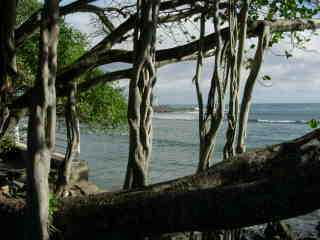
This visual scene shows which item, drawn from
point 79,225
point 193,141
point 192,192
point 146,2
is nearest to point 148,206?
point 192,192

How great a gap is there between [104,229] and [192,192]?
800 millimetres

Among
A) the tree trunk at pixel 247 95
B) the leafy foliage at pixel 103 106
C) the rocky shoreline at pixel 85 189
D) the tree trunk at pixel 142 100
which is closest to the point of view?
the tree trunk at pixel 142 100

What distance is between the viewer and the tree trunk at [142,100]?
3631 mm

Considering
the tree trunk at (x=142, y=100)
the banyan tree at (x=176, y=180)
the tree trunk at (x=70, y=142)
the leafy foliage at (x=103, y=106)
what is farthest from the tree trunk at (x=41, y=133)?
the leafy foliage at (x=103, y=106)

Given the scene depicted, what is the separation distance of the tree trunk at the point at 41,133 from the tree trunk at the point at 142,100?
27.9 inches

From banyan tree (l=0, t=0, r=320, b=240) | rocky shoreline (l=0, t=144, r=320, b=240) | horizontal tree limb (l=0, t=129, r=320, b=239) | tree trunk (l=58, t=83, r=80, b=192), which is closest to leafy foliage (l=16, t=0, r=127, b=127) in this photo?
rocky shoreline (l=0, t=144, r=320, b=240)

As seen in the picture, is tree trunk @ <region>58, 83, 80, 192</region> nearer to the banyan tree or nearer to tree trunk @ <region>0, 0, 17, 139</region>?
the banyan tree

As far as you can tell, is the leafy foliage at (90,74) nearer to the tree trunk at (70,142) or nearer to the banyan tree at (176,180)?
the tree trunk at (70,142)

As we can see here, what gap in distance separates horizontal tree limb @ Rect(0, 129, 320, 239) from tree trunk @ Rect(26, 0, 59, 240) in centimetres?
45

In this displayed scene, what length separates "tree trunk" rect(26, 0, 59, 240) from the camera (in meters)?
3.02

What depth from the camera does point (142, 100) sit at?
3.68 meters

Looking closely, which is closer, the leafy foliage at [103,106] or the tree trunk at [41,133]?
the tree trunk at [41,133]

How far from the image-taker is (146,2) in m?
3.71

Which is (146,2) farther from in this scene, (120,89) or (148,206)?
(120,89)
